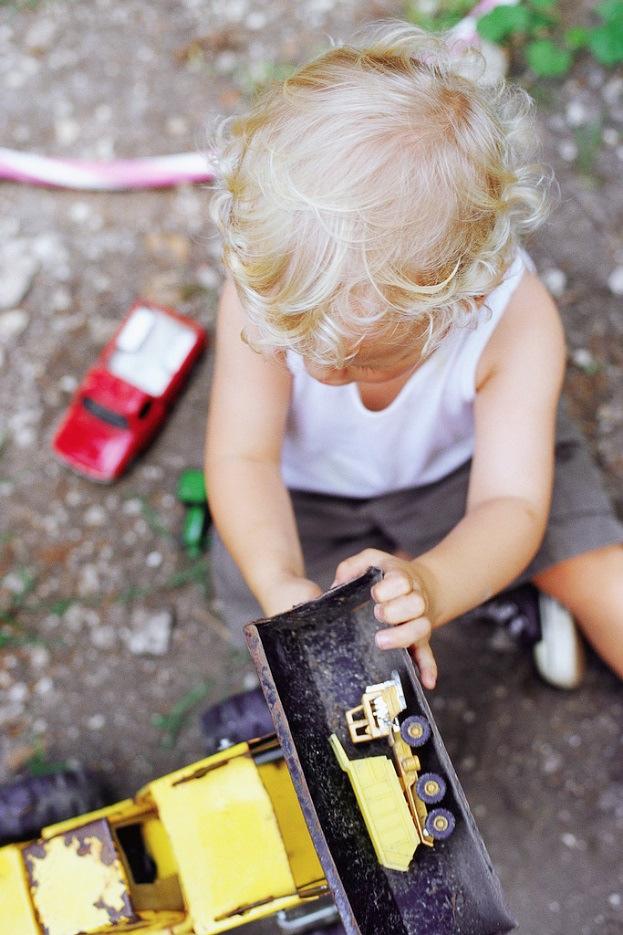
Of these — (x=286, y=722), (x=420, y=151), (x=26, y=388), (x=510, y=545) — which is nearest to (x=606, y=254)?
(x=510, y=545)

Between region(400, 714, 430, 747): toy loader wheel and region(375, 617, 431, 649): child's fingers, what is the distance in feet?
0.24

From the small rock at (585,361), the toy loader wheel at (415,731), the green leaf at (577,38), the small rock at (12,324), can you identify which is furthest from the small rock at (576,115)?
the toy loader wheel at (415,731)

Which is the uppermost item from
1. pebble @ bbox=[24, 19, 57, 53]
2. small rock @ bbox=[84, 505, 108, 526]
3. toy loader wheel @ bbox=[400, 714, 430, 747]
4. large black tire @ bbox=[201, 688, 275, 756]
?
pebble @ bbox=[24, 19, 57, 53]

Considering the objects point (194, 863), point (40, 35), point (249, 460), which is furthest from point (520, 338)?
point (40, 35)

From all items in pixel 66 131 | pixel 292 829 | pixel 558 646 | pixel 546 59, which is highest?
pixel 66 131

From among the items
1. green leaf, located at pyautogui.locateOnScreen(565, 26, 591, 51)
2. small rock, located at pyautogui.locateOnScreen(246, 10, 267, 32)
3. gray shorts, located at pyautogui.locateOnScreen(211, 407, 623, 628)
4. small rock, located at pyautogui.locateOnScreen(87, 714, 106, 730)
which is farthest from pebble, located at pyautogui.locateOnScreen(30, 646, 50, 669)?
green leaf, located at pyautogui.locateOnScreen(565, 26, 591, 51)

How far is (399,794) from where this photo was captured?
2.83 ft

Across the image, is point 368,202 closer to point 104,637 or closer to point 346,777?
point 346,777

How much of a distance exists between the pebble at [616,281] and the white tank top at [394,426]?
1.57 feet

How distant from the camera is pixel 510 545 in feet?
3.78

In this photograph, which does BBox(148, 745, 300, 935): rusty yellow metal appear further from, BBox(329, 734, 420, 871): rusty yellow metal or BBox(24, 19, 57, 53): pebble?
BBox(24, 19, 57, 53): pebble

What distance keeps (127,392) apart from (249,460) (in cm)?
45

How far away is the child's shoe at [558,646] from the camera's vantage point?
147cm

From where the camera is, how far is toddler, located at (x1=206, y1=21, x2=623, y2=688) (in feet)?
2.82
